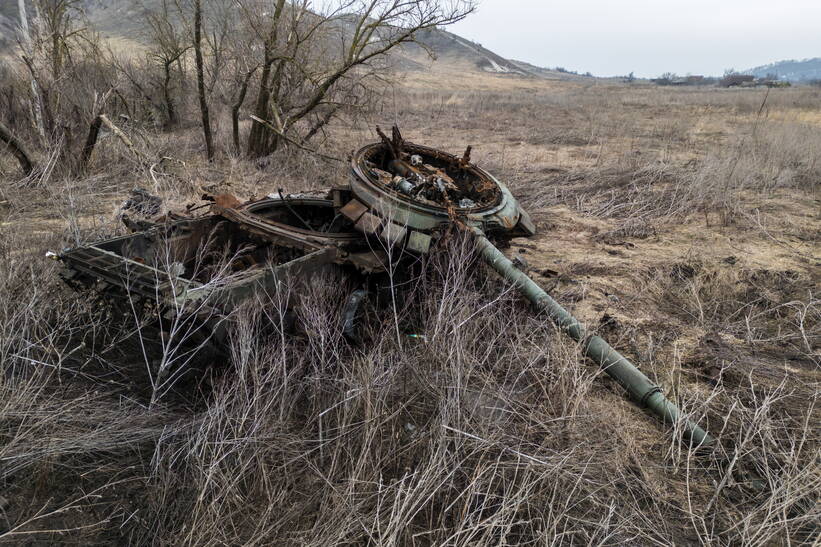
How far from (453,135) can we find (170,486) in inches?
675

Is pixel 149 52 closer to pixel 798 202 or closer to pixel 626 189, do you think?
pixel 626 189

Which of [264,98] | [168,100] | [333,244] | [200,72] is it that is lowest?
[333,244]

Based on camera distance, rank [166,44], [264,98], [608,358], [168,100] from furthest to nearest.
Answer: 1. [168,100]
2. [166,44]
3. [264,98]
4. [608,358]

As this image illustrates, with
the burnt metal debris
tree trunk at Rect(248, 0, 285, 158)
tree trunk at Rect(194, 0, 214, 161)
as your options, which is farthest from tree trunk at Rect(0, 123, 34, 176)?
the burnt metal debris

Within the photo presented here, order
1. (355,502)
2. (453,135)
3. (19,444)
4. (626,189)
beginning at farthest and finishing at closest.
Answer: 1. (453,135)
2. (626,189)
3. (19,444)
4. (355,502)

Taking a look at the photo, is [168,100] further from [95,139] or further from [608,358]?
[608,358]

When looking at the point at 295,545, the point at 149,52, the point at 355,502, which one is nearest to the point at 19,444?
the point at 295,545

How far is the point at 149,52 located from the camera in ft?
46.5

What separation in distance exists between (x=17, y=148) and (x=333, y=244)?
283 inches

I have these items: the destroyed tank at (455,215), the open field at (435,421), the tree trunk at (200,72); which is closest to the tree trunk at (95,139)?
the tree trunk at (200,72)

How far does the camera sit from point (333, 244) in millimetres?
4617

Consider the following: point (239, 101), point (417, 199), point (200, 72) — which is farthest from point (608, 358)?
point (200, 72)

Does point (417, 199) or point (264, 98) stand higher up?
point (264, 98)

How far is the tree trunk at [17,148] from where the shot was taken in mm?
7887
